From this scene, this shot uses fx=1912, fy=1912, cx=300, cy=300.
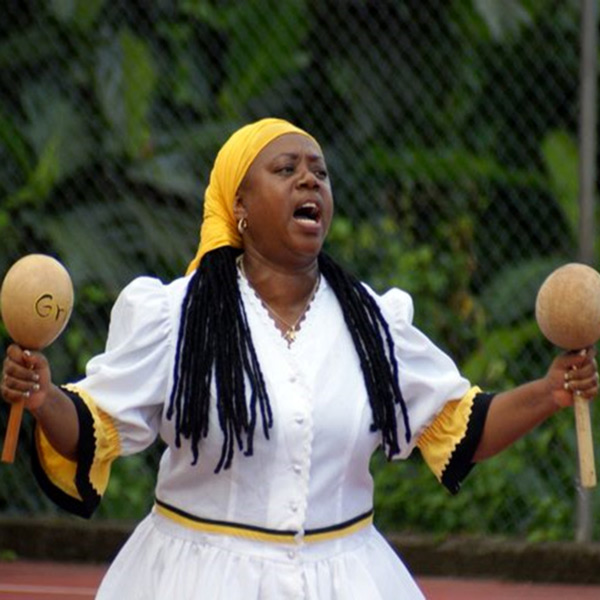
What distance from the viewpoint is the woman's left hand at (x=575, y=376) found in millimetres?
4379

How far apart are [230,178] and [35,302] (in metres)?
0.82

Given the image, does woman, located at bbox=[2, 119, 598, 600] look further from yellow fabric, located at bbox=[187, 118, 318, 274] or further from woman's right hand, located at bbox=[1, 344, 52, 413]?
woman's right hand, located at bbox=[1, 344, 52, 413]

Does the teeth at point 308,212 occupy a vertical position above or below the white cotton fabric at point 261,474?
above

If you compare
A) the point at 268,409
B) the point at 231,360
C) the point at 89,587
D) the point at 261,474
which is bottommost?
the point at 89,587

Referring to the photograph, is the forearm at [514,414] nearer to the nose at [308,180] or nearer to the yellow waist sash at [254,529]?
the yellow waist sash at [254,529]

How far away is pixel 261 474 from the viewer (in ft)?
14.6

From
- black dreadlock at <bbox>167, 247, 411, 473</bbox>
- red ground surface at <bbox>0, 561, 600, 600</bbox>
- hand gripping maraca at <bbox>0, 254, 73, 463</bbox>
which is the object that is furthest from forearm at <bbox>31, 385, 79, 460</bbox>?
red ground surface at <bbox>0, 561, 600, 600</bbox>

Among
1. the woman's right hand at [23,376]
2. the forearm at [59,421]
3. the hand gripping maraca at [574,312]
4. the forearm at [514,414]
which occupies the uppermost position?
the woman's right hand at [23,376]

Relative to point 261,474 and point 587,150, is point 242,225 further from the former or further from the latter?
point 587,150

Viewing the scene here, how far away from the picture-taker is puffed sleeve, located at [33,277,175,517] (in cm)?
444

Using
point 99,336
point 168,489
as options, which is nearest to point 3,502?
point 99,336

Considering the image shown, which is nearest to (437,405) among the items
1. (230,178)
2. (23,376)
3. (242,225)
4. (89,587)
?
(242,225)

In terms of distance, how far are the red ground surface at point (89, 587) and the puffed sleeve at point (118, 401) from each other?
3015 millimetres

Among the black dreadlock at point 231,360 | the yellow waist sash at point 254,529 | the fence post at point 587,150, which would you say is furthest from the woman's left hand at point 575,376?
the fence post at point 587,150
